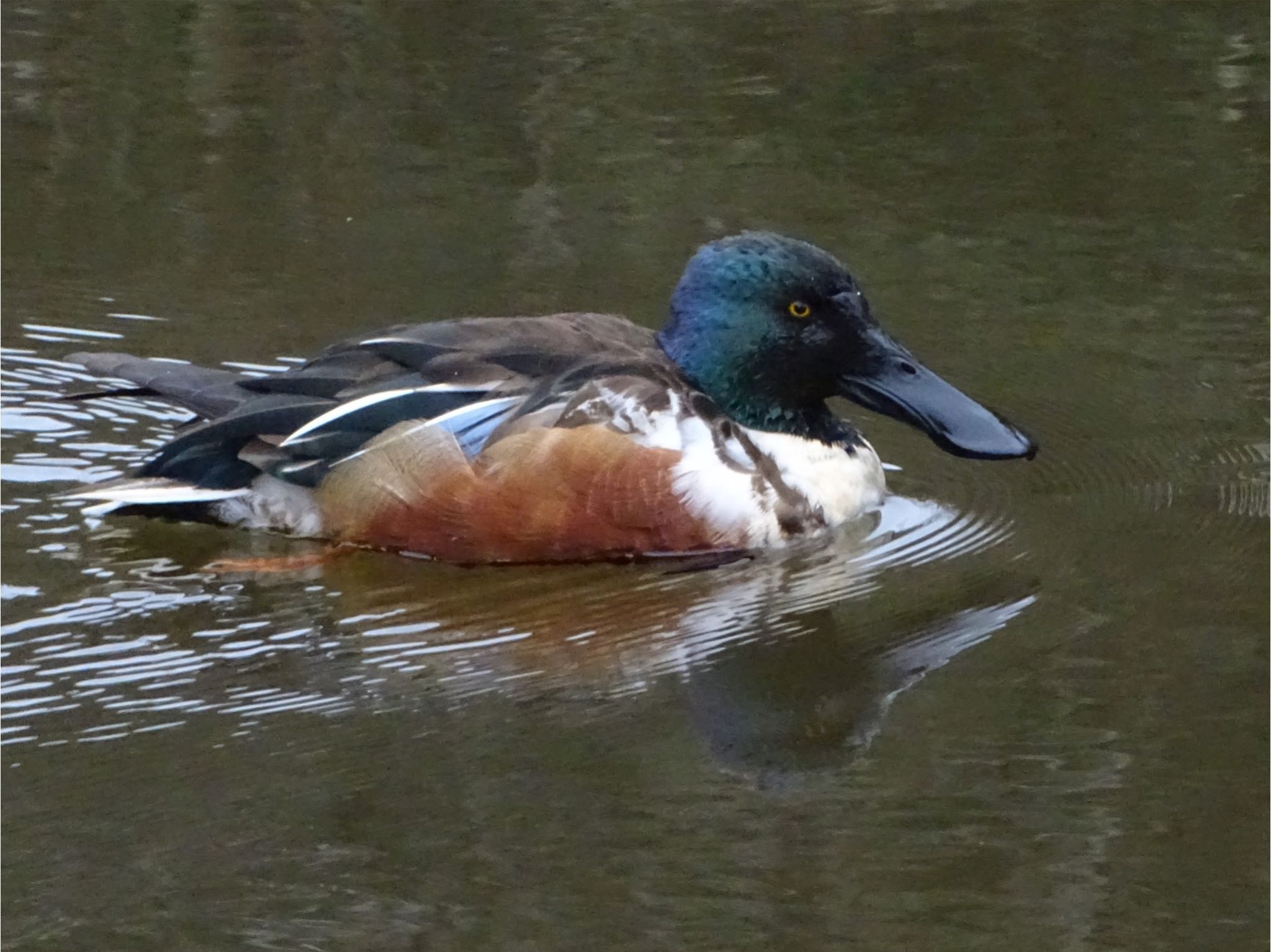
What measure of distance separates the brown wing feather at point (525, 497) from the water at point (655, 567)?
104mm

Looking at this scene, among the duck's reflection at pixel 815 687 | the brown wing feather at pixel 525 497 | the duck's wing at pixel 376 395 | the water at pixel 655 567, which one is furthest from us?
the duck's wing at pixel 376 395

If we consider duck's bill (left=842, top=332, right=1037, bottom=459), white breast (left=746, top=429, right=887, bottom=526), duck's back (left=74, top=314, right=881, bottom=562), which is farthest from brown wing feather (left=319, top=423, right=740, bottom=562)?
duck's bill (left=842, top=332, right=1037, bottom=459)

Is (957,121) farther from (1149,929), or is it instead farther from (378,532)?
(1149,929)

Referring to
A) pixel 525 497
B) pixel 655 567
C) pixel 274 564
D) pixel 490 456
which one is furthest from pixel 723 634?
pixel 274 564

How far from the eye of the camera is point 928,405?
6.68m

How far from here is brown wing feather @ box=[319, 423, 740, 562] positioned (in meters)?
6.19

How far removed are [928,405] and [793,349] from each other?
0.48 m

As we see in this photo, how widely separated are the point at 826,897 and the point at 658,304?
4.36m

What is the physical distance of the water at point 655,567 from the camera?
4.43 metres

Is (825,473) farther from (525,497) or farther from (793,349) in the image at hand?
(525,497)

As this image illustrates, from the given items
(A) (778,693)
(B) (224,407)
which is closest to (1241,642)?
(A) (778,693)

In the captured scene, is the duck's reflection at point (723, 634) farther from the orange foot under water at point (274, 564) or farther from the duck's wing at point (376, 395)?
the duck's wing at point (376, 395)

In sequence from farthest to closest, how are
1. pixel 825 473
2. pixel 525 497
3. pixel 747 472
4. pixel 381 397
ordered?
1. pixel 825 473
2. pixel 747 472
3. pixel 381 397
4. pixel 525 497

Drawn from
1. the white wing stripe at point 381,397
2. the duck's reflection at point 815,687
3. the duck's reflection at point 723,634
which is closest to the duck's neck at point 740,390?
the duck's reflection at point 723,634
